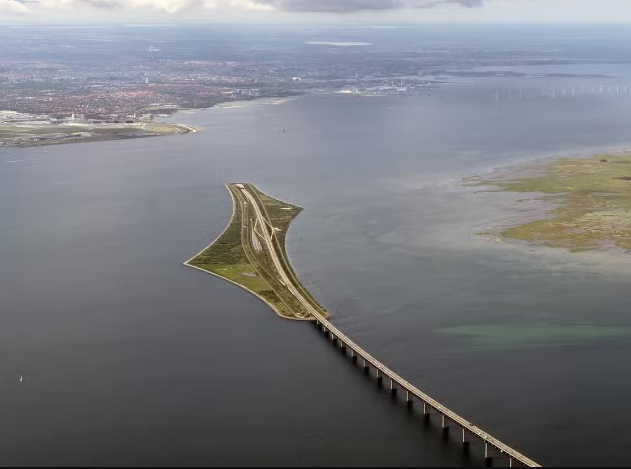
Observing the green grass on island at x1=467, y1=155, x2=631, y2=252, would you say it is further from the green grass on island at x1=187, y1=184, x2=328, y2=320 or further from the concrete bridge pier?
the concrete bridge pier

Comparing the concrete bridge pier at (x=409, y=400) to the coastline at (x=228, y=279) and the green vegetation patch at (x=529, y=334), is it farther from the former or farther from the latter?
the coastline at (x=228, y=279)

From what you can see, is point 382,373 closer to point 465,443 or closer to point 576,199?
point 465,443

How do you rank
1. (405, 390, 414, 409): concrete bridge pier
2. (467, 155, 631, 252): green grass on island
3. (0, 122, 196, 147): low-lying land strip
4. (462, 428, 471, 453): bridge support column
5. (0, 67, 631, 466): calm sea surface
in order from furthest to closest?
(0, 122, 196, 147): low-lying land strip
(467, 155, 631, 252): green grass on island
(405, 390, 414, 409): concrete bridge pier
(0, 67, 631, 466): calm sea surface
(462, 428, 471, 453): bridge support column

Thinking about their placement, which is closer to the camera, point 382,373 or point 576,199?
point 382,373

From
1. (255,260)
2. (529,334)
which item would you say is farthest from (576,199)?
(529,334)

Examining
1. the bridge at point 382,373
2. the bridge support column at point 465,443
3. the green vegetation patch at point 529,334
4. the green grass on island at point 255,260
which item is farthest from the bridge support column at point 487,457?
the green grass on island at point 255,260

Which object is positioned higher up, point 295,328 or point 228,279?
point 228,279

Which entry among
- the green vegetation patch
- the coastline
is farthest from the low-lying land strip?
the green vegetation patch
